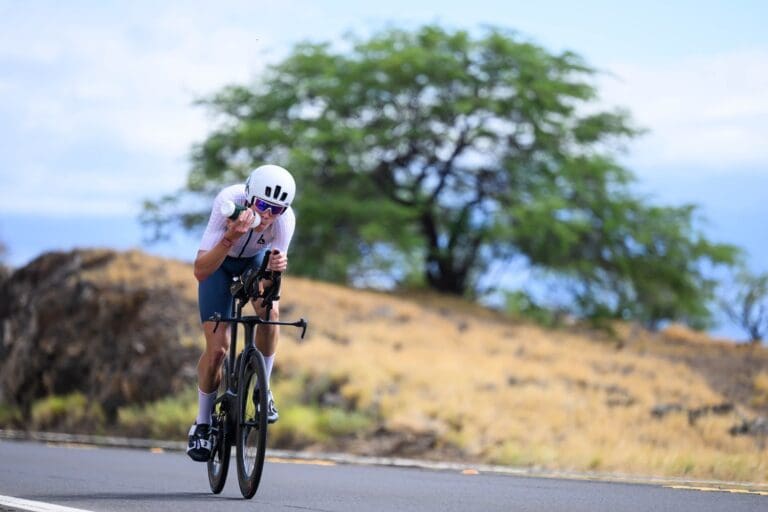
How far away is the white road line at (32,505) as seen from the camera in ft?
27.1

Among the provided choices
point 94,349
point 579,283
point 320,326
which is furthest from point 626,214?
point 94,349

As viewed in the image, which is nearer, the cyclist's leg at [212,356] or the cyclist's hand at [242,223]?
the cyclist's hand at [242,223]

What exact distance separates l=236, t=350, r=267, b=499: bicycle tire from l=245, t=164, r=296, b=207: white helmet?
109cm

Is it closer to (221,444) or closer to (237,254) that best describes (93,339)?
(221,444)

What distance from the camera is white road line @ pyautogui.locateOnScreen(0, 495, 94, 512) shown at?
8.26 meters

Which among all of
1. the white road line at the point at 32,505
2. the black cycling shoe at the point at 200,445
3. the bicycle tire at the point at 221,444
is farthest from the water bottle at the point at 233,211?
the white road line at the point at 32,505

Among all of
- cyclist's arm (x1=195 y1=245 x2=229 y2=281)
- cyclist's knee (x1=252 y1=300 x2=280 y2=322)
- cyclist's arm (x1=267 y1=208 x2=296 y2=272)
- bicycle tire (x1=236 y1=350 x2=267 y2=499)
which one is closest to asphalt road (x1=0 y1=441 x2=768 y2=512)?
bicycle tire (x1=236 y1=350 x2=267 y2=499)

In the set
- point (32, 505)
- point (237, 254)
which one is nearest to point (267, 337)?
point (237, 254)

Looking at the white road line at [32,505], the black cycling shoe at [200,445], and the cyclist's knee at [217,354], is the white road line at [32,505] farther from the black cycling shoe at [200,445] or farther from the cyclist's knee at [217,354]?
the cyclist's knee at [217,354]

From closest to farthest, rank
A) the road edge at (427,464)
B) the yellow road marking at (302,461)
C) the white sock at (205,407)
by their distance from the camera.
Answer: the white sock at (205,407), the road edge at (427,464), the yellow road marking at (302,461)

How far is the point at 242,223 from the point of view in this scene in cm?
859

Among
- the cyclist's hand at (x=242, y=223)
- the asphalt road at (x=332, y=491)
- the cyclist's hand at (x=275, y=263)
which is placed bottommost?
the asphalt road at (x=332, y=491)

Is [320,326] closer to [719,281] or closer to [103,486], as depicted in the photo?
[103,486]

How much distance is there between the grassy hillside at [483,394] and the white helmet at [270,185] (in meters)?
7.19
